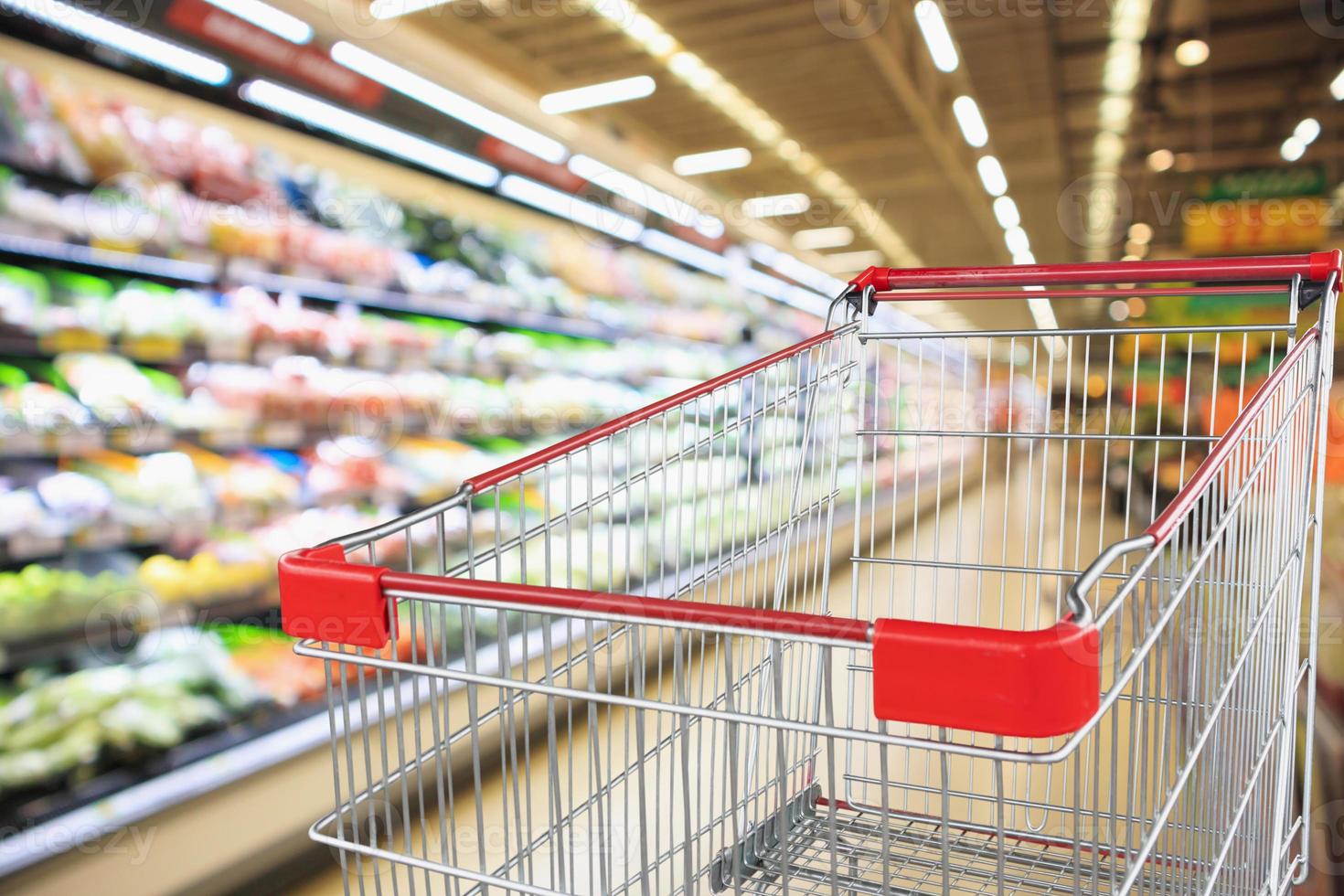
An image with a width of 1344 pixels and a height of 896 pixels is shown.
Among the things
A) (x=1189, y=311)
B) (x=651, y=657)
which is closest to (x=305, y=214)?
(x=651, y=657)

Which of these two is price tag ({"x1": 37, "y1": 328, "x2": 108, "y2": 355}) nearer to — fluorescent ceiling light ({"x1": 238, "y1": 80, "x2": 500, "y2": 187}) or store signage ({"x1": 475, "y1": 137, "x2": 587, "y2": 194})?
fluorescent ceiling light ({"x1": 238, "y1": 80, "x2": 500, "y2": 187})

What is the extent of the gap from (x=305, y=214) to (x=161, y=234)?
0.53 metres

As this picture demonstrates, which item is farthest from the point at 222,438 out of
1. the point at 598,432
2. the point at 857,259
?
the point at 857,259

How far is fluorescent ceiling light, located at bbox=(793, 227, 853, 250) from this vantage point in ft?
30.5

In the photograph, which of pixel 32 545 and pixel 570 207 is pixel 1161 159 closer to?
pixel 570 207

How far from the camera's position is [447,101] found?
3141 mm

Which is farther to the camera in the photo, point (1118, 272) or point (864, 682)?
point (864, 682)

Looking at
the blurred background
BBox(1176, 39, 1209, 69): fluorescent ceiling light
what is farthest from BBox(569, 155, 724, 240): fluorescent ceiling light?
BBox(1176, 39, 1209, 69): fluorescent ceiling light

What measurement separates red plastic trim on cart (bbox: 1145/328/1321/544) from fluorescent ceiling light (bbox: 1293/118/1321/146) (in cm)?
644

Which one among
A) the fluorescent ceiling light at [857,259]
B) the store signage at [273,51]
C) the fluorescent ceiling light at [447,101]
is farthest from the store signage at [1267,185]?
the store signage at [273,51]

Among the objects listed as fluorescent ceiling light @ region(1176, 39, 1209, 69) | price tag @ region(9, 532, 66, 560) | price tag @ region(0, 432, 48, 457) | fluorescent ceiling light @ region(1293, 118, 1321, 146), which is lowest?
price tag @ region(9, 532, 66, 560)

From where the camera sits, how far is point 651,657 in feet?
12.4

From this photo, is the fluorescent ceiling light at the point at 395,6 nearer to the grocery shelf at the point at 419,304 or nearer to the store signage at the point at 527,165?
the store signage at the point at 527,165

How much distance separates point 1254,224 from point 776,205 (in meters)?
3.86
